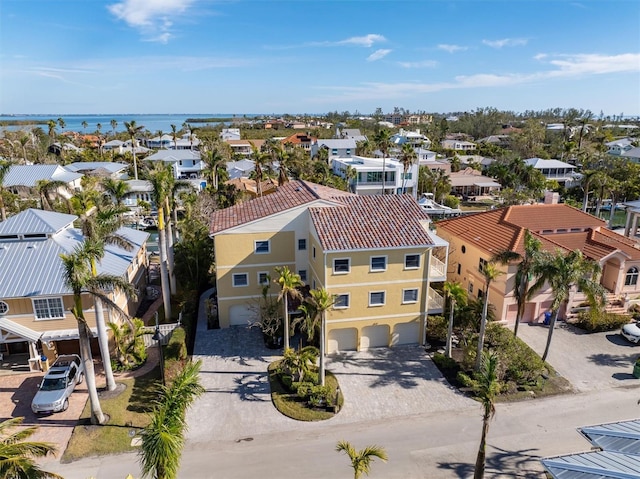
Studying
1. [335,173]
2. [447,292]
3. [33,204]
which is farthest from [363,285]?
[335,173]

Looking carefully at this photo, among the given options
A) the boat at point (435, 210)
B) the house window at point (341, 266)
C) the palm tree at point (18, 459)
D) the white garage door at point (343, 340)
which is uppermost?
the house window at point (341, 266)

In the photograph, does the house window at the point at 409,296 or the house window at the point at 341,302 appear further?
the house window at the point at 409,296

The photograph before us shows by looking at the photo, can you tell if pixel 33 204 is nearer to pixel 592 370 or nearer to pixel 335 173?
pixel 335 173

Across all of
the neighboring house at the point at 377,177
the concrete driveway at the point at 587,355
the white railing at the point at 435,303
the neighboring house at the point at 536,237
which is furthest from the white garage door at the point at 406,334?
the neighboring house at the point at 377,177

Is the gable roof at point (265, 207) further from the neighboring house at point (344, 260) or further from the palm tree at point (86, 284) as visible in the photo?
the palm tree at point (86, 284)

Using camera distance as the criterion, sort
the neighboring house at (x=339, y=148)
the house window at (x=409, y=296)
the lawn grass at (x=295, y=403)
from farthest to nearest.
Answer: the neighboring house at (x=339, y=148) → the house window at (x=409, y=296) → the lawn grass at (x=295, y=403)

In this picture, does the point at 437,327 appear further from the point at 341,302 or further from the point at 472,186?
the point at 472,186

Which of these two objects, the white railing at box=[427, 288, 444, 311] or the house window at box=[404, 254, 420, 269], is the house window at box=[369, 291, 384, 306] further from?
the white railing at box=[427, 288, 444, 311]
